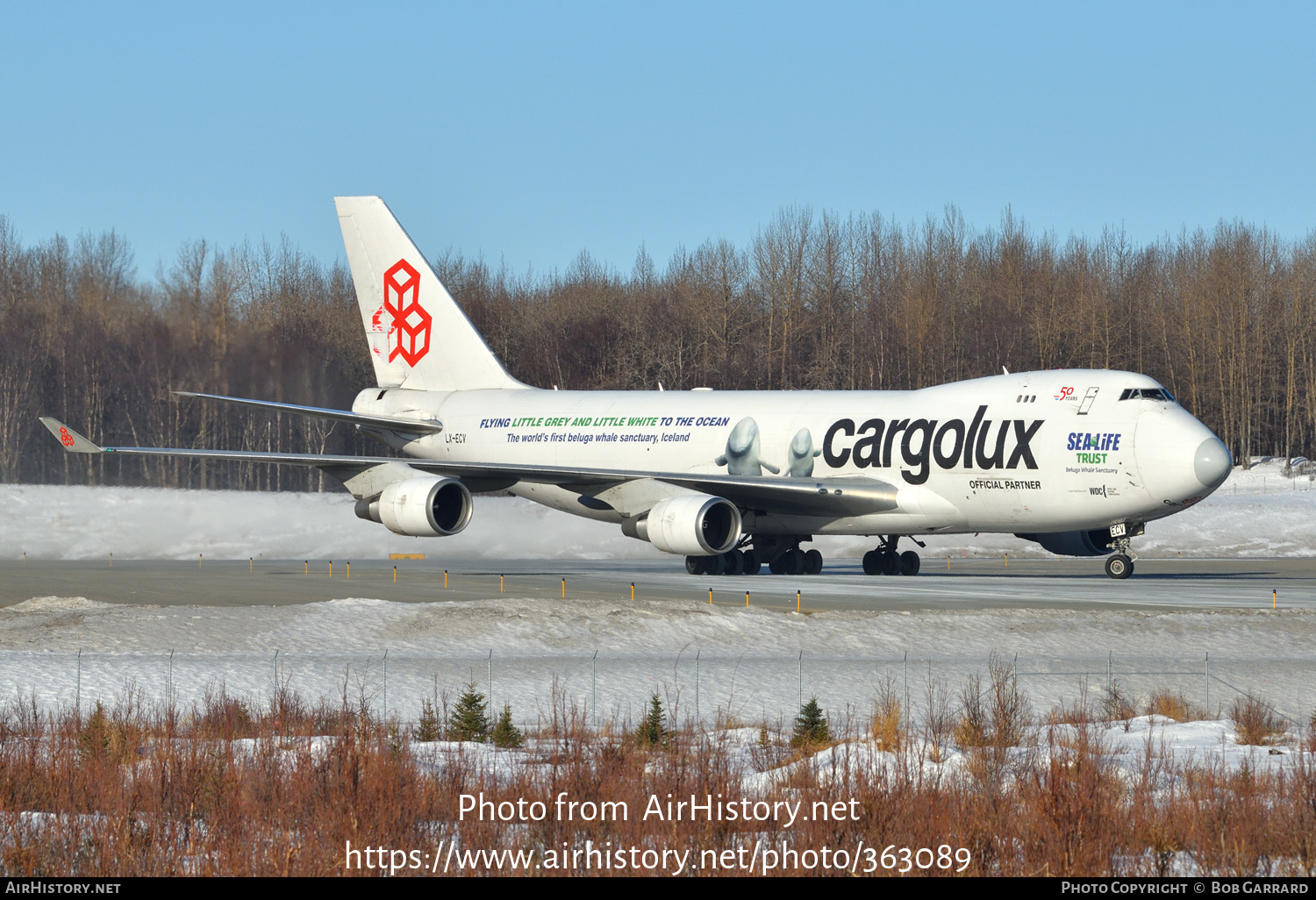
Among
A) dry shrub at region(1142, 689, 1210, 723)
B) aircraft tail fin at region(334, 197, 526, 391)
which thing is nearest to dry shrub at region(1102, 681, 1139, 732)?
dry shrub at region(1142, 689, 1210, 723)

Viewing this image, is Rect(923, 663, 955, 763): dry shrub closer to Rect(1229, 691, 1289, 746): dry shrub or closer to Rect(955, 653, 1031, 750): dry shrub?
Rect(955, 653, 1031, 750): dry shrub

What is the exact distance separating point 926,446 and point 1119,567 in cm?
523

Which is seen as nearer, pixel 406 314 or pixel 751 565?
pixel 751 565

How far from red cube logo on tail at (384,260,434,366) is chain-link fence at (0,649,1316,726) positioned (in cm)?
2155

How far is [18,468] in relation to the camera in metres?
59.0

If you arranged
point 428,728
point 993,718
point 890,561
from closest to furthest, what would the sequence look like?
point 428,728 < point 993,718 < point 890,561

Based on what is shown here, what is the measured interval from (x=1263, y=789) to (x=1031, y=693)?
7183 mm

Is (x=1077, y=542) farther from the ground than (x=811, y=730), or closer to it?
farther from the ground

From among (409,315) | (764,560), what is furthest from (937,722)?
(409,315)

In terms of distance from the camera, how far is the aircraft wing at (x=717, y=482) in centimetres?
3159

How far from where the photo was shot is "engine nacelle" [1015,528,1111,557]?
3334cm

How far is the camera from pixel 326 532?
157ft

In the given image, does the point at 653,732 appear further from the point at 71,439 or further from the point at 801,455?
the point at 71,439
